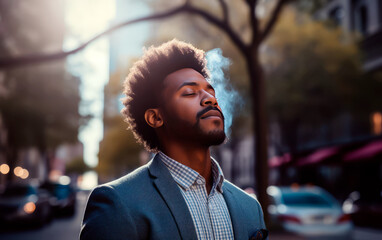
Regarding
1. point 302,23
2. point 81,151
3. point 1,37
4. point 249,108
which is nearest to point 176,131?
point 1,37

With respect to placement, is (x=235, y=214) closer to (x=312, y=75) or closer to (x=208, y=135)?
(x=208, y=135)

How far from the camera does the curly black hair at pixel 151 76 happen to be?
2182mm

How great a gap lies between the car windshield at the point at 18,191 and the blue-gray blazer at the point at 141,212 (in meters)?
16.2

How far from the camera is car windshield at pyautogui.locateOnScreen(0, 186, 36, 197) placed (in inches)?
664

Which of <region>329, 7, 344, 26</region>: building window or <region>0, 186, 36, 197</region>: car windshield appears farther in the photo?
<region>329, 7, 344, 26</region>: building window

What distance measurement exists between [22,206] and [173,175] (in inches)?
610

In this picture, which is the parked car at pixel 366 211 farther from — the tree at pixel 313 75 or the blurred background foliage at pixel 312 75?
the tree at pixel 313 75

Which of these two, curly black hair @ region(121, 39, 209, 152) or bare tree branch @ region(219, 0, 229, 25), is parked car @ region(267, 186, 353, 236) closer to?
bare tree branch @ region(219, 0, 229, 25)

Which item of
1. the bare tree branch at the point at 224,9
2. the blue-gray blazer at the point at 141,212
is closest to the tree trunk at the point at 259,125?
the bare tree branch at the point at 224,9

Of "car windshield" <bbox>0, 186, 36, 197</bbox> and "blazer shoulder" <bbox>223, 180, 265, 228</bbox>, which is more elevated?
"blazer shoulder" <bbox>223, 180, 265, 228</bbox>

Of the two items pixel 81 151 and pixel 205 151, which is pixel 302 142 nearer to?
pixel 205 151

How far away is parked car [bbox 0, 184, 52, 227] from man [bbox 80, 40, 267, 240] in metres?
15.0

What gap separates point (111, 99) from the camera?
85.4 feet

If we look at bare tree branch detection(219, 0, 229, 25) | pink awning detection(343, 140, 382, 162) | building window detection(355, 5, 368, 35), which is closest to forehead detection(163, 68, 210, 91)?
bare tree branch detection(219, 0, 229, 25)
